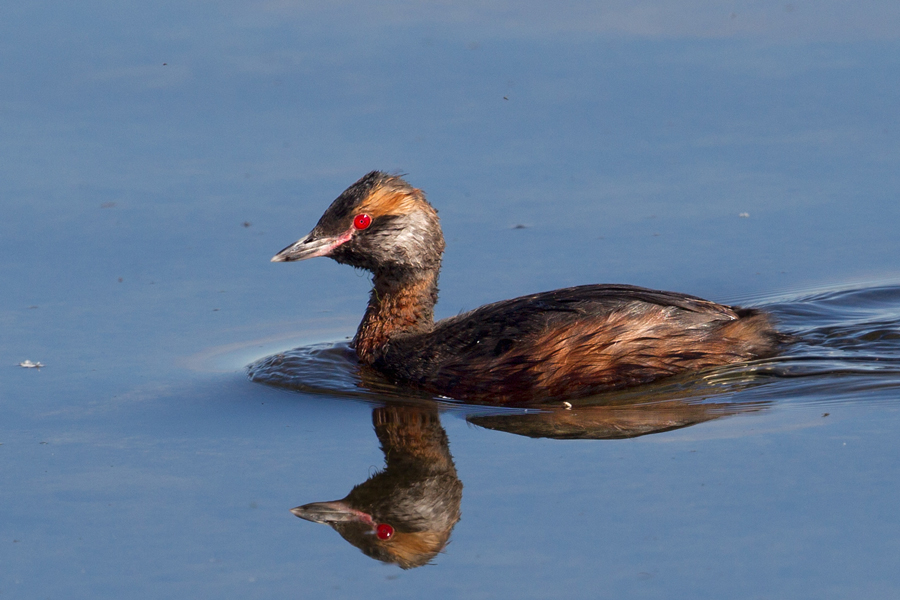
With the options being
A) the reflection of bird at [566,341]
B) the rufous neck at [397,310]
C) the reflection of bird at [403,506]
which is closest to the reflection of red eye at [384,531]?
the reflection of bird at [403,506]

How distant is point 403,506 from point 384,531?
0.30 metres

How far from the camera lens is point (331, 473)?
22.1 ft

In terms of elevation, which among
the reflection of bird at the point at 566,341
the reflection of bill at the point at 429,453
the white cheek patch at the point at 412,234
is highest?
the white cheek patch at the point at 412,234

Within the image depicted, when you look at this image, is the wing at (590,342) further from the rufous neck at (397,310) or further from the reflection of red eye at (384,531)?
the reflection of red eye at (384,531)

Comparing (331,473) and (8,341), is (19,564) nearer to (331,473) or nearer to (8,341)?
(331,473)

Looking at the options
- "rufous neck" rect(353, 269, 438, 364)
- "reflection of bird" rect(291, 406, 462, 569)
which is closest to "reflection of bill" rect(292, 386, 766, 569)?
"reflection of bird" rect(291, 406, 462, 569)

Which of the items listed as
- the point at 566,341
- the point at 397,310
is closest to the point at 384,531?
the point at 566,341

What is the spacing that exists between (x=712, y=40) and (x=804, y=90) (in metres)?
1.06

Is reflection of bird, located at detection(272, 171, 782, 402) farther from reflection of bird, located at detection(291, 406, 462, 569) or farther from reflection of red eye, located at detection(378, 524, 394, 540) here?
reflection of red eye, located at detection(378, 524, 394, 540)

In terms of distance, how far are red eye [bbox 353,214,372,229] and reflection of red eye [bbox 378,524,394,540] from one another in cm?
268

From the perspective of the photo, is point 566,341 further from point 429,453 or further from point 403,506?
point 403,506

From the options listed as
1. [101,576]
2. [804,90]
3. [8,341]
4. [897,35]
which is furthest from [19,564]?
[897,35]

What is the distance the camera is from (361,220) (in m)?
8.54

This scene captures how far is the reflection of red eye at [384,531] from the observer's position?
6.13 metres
